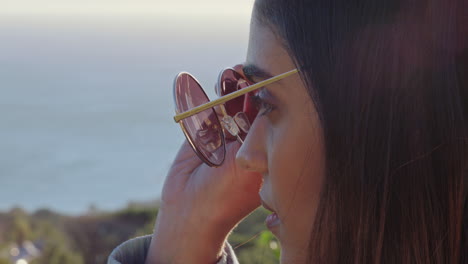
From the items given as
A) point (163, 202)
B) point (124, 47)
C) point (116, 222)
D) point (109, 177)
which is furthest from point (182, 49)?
point (163, 202)

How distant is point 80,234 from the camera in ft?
32.3

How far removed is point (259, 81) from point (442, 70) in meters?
0.40

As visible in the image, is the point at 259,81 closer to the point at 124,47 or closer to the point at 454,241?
the point at 454,241

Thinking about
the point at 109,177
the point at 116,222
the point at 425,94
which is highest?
the point at 425,94

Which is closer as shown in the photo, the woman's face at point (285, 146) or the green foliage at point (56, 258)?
the woman's face at point (285, 146)

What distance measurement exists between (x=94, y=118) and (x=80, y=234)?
23045 millimetres

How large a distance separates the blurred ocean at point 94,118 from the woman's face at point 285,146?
9.34 meters

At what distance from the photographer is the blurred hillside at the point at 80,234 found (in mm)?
6578

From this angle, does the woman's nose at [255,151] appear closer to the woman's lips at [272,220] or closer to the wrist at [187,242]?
the woman's lips at [272,220]

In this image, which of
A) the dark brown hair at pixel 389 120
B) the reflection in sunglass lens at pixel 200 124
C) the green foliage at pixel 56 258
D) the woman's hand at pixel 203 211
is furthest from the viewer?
the green foliage at pixel 56 258

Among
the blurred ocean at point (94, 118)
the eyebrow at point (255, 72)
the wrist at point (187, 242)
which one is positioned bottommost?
the blurred ocean at point (94, 118)

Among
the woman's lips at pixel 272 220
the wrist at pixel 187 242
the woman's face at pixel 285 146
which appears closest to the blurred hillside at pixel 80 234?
the wrist at pixel 187 242

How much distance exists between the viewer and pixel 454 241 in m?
1.21

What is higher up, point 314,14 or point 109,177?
point 314,14
